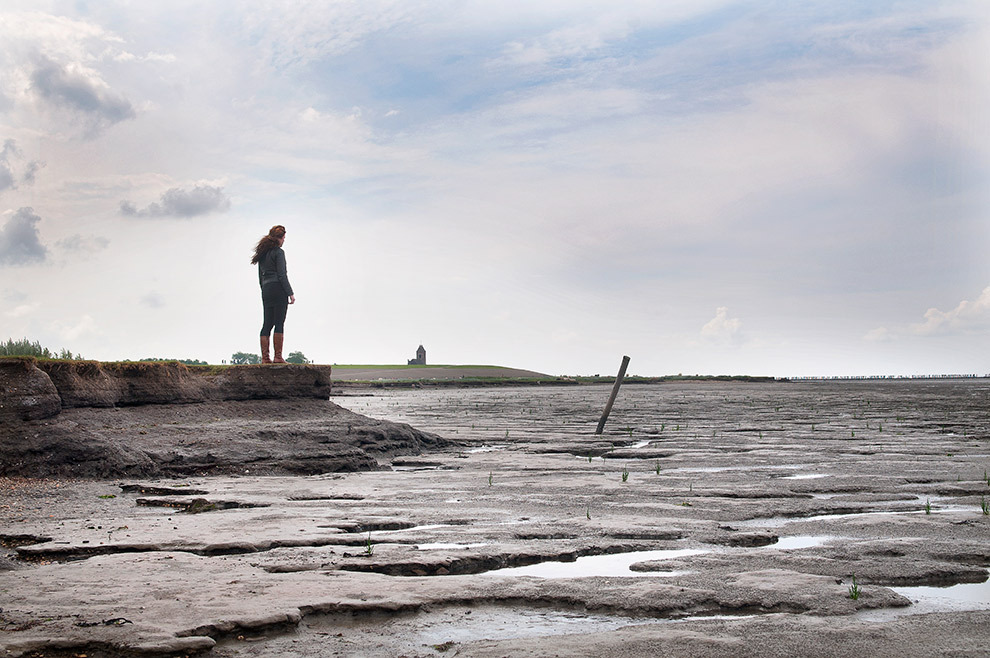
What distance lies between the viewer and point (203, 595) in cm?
464

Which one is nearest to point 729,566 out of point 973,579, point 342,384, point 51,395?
point 973,579

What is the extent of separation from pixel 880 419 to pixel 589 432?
8071 millimetres

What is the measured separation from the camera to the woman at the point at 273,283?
15680 millimetres

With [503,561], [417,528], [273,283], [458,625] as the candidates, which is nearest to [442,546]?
[503,561]

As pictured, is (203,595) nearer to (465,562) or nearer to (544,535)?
(465,562)

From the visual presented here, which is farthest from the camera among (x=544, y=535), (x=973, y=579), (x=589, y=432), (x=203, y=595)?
(x=589, y=432)

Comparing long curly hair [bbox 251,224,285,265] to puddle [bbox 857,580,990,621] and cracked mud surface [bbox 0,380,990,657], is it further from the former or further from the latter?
puddle [bbox 857,580,990,621]

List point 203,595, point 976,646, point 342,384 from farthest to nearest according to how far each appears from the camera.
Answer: point 342,384 < point 203,595 < point 976,646

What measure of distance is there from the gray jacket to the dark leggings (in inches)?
3.0

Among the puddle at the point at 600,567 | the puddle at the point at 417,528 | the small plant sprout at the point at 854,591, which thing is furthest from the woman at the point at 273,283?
the small plant sprout at the point at 854,591

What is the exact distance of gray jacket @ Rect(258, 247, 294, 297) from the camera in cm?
1565

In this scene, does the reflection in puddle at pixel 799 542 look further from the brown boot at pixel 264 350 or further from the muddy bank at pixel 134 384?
the brown boot at pixel 264 350

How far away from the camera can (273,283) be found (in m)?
15.7

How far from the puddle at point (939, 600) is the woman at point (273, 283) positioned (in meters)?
12.7
